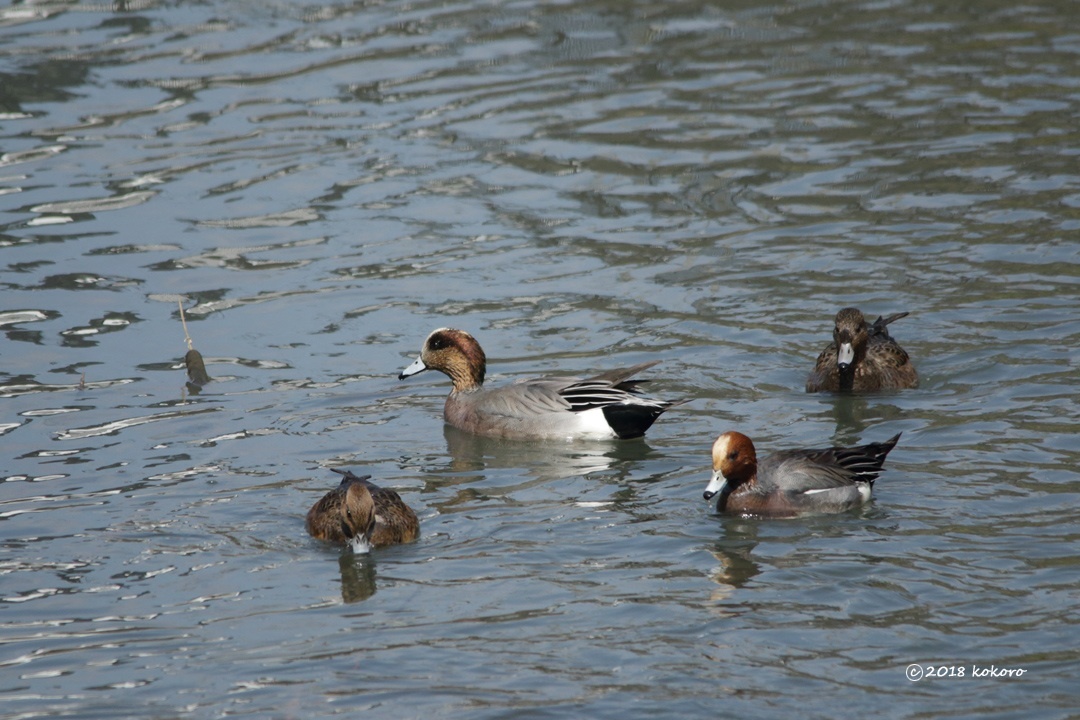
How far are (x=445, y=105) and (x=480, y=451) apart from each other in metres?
9.12

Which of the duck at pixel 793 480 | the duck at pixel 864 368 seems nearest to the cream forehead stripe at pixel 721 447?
the duck at pixel 793 480

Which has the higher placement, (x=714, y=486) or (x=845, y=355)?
(x=845, y=355)

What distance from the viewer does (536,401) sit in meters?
10.9

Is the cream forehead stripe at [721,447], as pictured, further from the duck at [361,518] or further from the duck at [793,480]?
the duck at [361,518]

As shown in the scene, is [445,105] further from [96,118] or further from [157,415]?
[157,415]

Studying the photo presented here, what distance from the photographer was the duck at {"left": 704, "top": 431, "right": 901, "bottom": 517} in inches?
349

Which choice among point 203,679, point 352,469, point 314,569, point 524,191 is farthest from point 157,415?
point 524,191

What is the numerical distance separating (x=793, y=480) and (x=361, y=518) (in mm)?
2568

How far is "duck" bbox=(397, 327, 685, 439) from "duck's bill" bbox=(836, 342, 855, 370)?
4.25ft

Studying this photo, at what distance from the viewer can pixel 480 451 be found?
35.2 ft

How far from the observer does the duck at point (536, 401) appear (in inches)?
417

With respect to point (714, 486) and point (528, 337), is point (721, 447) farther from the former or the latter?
point (528, 337)

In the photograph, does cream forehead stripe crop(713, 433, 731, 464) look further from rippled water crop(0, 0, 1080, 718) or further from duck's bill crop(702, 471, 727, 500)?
rippled water crop(0, 0, 1080, 718)

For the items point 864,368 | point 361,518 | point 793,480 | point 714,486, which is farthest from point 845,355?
point 361,518
